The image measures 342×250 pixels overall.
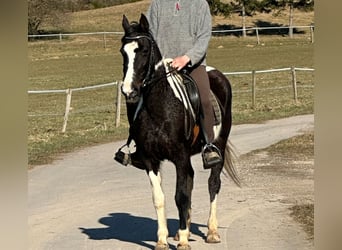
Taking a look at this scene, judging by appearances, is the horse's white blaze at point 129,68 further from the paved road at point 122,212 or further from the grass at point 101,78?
the grass at point 101,78

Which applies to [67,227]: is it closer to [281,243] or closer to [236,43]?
[281,243]

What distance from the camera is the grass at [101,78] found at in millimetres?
13047

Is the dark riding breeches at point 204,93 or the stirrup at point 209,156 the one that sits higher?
the dark riding breeches at point 204,93

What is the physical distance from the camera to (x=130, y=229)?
5836 mm

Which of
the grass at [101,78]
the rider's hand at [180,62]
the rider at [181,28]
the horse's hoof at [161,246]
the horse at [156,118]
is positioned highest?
the rider at [181,28]

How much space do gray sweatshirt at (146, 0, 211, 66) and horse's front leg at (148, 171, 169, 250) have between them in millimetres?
781

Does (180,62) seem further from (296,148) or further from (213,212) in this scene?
(296,148)

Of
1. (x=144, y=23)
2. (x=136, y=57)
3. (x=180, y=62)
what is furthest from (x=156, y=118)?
(x=144, y=23)

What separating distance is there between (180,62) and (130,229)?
195 centimetres

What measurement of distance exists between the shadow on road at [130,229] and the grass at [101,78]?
3620 millimetres

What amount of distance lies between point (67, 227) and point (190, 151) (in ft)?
5.67

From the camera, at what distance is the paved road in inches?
209

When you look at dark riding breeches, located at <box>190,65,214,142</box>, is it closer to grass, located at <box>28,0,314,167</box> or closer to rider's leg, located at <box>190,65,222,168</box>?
rider's leg, located at <box>190,65,222,168</box>

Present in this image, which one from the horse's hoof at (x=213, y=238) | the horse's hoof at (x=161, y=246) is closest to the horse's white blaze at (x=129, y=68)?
the horse's hoof at (x=161, y=246)
